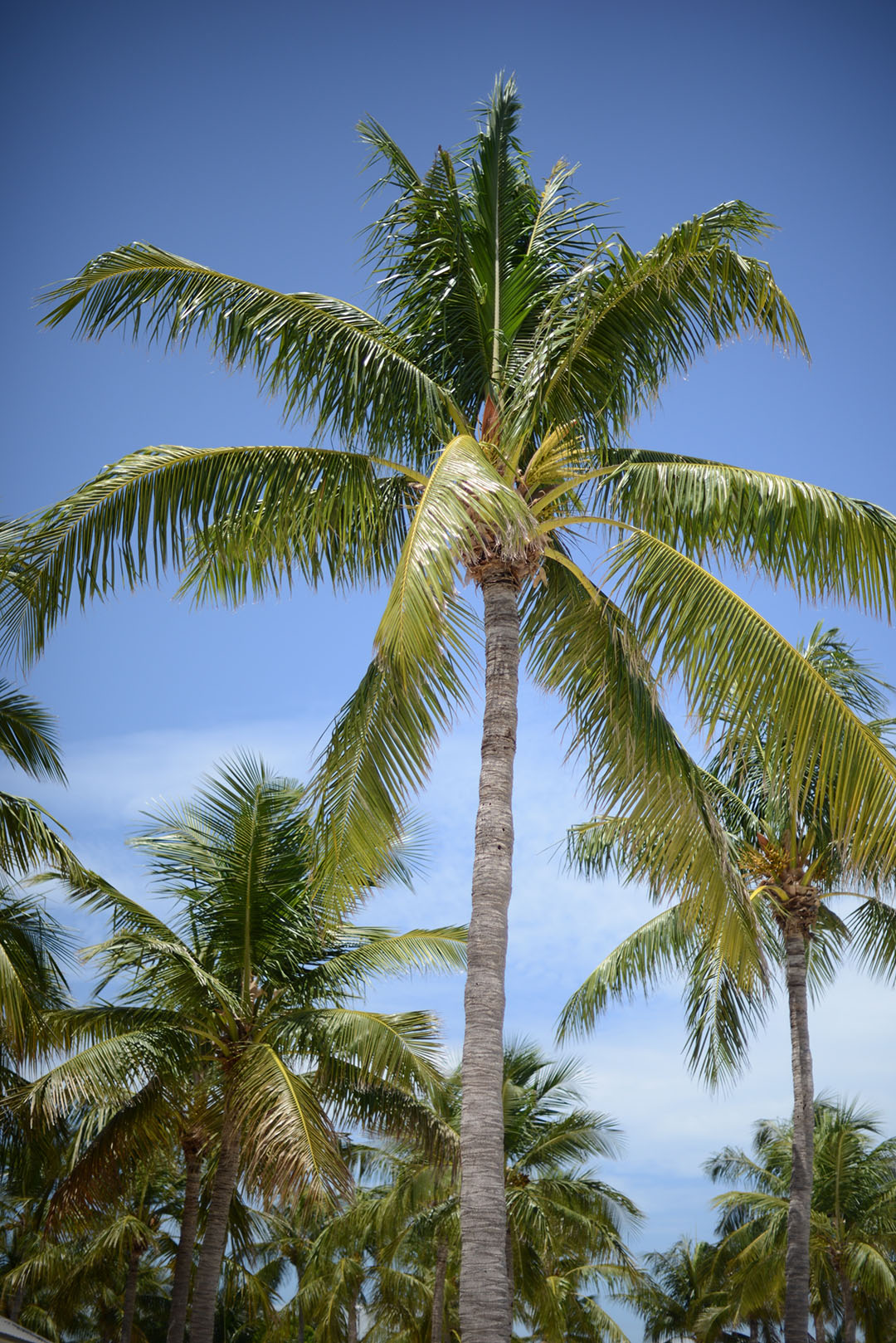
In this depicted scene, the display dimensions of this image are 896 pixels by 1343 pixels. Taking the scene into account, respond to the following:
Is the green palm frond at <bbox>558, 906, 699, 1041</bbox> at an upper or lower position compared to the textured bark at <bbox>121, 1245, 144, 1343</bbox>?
upper

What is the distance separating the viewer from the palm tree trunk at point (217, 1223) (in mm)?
12797

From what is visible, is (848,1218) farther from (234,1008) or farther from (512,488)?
(512,488)

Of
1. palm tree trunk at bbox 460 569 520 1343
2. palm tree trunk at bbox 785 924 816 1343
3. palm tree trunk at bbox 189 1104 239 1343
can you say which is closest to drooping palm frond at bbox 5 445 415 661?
palm tree trunk at bbox 460 569 520 1343

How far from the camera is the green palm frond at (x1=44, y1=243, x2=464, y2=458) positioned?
9.09 m

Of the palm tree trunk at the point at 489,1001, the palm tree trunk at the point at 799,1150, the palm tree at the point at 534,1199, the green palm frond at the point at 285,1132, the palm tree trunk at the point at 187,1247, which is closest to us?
the palm tree trunk at the point at 489,1001

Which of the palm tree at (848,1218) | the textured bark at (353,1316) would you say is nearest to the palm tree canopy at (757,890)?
the palm tree at (848,1218)

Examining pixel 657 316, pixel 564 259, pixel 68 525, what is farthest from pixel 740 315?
pixel 68 525

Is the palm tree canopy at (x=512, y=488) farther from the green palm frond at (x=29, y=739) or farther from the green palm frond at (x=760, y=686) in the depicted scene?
the green palm frond at (x=29, y=739)

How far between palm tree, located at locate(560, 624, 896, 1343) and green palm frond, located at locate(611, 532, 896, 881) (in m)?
6.41

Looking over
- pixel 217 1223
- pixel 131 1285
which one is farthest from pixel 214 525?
pixel 131 1285

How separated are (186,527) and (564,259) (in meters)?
4.11

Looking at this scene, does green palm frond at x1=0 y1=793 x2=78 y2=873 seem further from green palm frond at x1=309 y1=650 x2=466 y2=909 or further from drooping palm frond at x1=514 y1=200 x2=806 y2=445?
drooping palm frond at x1=514 y1=200 x2=806 y2=445

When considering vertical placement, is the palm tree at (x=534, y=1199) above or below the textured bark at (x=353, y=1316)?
above

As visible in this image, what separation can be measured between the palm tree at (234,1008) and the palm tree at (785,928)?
3.78 meters
